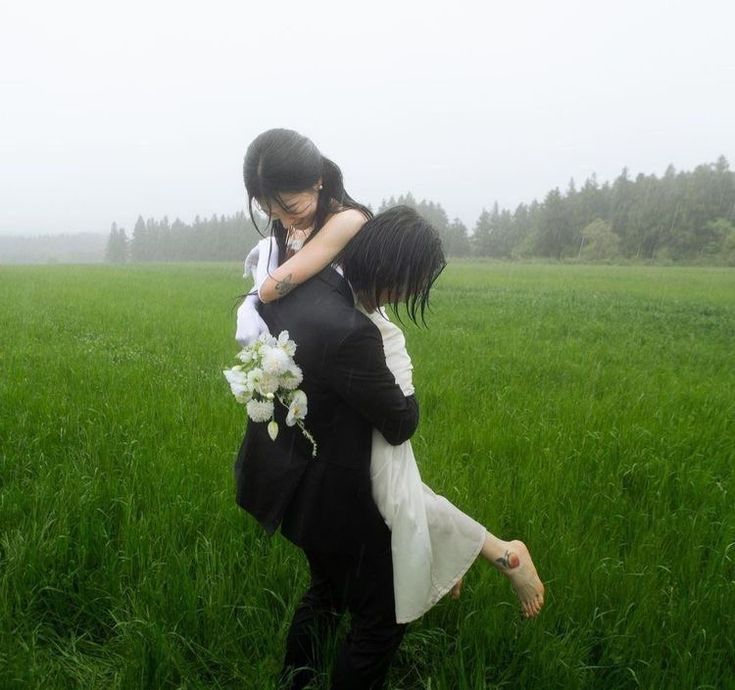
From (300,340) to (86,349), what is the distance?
15.9ft

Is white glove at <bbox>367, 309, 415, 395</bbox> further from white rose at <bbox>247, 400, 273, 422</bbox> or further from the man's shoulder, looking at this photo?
white rose at <bbox>247, 400, 273, 422</bbox>

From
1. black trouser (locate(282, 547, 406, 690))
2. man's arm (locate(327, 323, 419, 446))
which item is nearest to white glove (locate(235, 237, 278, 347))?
man's arm (locate(327, 323, 419, 446))

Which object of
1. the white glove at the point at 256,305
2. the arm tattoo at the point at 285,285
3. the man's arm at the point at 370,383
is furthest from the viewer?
the white glove at the point at 256,305

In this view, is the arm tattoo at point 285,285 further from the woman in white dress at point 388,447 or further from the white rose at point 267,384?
the white rose at point 267,384

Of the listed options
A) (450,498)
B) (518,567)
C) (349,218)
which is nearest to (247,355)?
(349,218)

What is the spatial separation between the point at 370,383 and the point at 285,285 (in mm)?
313

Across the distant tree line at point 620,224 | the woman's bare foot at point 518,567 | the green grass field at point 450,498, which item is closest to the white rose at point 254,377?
the woman's bare foot at point 518,567

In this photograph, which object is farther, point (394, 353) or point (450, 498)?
point (450, 498)

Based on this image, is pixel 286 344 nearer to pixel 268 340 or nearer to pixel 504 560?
pixel 268 340

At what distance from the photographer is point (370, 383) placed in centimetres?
116

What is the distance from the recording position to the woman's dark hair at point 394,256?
1166mm

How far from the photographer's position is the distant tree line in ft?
153

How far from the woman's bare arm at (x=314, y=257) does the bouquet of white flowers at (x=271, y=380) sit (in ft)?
0.41

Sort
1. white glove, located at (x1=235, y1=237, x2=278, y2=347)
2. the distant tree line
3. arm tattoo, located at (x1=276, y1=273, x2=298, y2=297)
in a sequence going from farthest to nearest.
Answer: the distant tree line → white glove, located at (x1=235, y1=237, x2=278, y2=347) → arm tattoo, located at (x1=276, y1=273, x2=298, y2=297)
